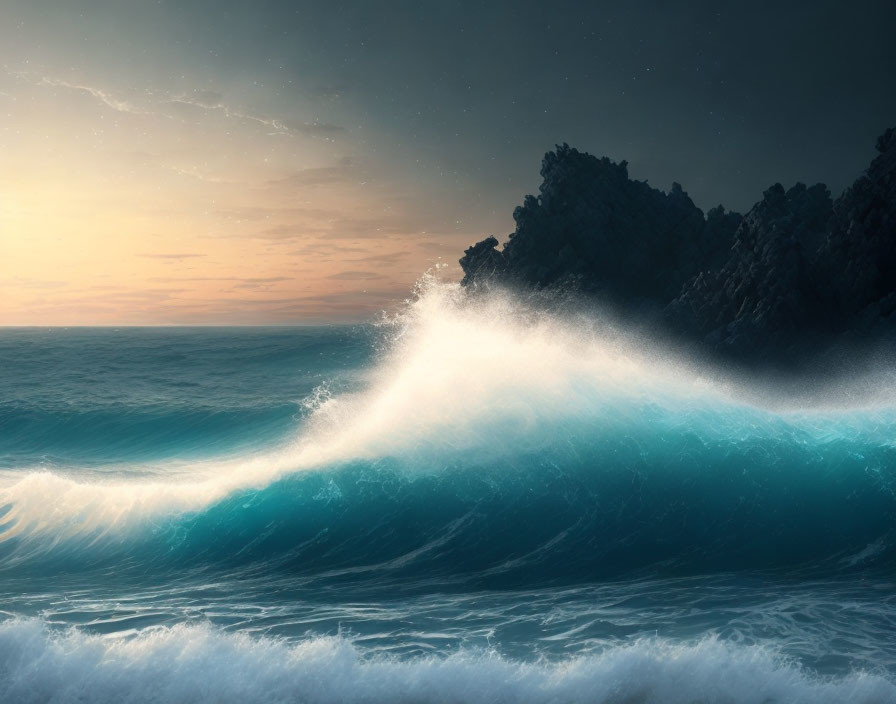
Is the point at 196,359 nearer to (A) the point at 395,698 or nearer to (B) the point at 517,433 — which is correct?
(B) the point at 517,433

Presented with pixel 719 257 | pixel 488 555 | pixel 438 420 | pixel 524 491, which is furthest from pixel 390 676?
pixel 719 257

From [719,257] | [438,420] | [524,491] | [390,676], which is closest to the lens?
[390,676]

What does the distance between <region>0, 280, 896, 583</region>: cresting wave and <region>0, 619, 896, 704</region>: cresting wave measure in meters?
3.54

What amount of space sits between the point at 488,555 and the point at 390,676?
4442 millimetres

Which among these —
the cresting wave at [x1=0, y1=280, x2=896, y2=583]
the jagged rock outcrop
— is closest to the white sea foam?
the cresting wave at [x1=0, y1=280, x2=896, y2=583]

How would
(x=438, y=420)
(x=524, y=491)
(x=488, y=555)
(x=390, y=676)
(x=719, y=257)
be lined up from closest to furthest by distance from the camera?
1. (x=390, y=676)
2. (x=488, y=555)
3. (x=524, y=491)
4. (x=438, y=420)
5. (x=719, y=257)

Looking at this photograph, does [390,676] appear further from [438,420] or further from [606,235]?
[606,235]

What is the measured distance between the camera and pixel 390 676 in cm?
637

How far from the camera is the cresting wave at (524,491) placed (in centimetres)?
1074

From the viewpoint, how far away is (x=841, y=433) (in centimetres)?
1402

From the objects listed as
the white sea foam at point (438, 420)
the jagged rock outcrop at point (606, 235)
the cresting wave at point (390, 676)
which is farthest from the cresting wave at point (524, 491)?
the jagged rock outcrop at point (606, 235)

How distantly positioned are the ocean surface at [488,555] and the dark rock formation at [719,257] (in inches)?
545

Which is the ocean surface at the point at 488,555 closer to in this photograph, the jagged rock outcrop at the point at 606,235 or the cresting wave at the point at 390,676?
the cresting wave at the point at 390,676

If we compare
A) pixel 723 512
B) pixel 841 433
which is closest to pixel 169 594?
pixel 723 512
